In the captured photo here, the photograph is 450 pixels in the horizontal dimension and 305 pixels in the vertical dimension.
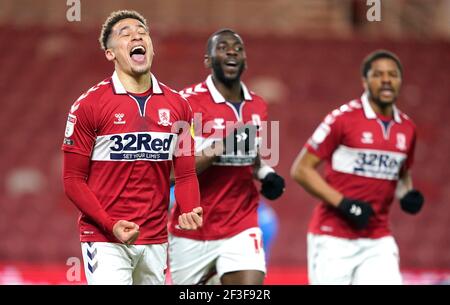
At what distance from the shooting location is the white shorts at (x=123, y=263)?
15.8 feet

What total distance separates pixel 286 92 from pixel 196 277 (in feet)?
25.8

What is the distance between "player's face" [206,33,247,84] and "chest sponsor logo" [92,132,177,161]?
45.4 inches

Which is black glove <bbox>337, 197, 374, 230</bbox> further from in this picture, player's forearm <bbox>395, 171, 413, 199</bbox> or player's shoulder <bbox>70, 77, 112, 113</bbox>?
player's shoulder <bbox>70, 77, 112, 113</bbox>

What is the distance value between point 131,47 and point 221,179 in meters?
1.32

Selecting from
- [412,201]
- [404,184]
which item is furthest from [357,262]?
[404,184]

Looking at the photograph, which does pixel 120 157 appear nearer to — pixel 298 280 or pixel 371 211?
pixel 371 211

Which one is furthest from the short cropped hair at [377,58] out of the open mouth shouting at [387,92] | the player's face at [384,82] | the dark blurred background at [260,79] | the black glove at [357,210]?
the dark blurred background at [260,79]

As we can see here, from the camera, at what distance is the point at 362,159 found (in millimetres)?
6402

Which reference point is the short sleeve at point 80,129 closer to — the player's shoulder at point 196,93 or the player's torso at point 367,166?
the player's shoulder at point 196,93

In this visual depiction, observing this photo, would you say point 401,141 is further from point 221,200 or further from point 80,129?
point 80,129

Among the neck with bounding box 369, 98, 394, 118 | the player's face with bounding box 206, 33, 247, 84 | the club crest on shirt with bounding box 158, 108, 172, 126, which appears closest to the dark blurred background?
the neck with bounding box 369, 98, 394, 118

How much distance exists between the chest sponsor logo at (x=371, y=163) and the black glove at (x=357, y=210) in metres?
Result: 0.25

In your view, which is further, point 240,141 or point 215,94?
point 215,94
